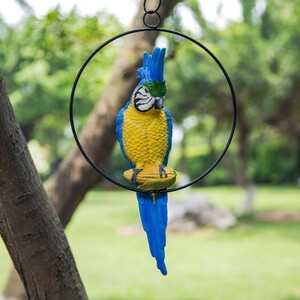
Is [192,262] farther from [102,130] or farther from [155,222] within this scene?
[155,222]

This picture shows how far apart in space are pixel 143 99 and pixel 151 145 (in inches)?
4.9

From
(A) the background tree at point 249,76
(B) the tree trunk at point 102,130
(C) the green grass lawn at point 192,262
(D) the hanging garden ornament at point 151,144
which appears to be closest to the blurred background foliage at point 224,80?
(A) the background tree at point 249,76

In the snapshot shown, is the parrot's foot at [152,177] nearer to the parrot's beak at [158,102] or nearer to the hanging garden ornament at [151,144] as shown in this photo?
the hanging garden ornament at [151,144]

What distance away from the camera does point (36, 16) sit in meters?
2.62

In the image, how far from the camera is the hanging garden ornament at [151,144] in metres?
1.30

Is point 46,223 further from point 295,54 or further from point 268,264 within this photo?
point 295,54

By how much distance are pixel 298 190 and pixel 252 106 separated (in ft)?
18.2

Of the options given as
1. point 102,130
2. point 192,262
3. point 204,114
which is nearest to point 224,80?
point 204,114

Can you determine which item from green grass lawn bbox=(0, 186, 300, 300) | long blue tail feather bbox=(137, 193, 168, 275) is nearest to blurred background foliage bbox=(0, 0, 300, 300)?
green grass lawn bbox=(0, 186, 300, 300)

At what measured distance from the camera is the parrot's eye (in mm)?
1314

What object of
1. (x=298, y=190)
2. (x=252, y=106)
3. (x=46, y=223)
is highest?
(x=298, y=190)

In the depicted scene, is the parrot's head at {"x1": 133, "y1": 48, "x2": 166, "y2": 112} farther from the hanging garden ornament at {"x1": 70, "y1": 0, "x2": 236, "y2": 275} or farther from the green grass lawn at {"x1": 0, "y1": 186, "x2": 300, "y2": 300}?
the green grass lawn at {"x1": 0, "y1": 186, "x2": 300, "y2": 300}

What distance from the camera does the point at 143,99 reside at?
133 cm

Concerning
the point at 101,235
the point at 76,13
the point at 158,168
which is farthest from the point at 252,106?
the point at 158,168
